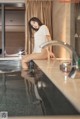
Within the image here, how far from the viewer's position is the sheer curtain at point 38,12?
623cm

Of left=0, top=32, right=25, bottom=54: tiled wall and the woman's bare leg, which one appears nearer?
the woman's bare leg

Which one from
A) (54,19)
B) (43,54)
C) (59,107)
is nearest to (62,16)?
(54,19)

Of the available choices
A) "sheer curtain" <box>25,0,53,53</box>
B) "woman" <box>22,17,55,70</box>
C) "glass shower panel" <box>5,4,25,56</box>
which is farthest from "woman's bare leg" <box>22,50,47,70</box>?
"glass shower panel" <box>5,4,25,56</box>

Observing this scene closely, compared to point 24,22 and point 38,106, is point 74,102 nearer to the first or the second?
point 38,106

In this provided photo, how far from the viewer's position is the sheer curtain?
6.23 meters

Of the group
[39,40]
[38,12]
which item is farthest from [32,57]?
[38,12]

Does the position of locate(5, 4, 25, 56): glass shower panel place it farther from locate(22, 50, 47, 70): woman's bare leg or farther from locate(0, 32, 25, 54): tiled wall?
locate(22, 50, 47, 70): woman's bare leg

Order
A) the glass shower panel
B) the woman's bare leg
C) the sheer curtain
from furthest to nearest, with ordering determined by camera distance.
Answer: the glass shower panel < the sheer curtain < the woman's bare leg

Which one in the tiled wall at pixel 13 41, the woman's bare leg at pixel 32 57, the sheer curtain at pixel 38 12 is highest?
the sheer curtain at pixel 38 12

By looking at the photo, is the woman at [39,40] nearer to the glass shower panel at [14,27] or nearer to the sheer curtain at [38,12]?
the sheer curtain at [38,12]

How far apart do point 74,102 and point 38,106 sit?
206mm

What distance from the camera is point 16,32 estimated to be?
7.08 metres

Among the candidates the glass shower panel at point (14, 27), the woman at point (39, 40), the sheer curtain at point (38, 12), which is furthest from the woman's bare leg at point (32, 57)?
the glass shower panel at point (14, 27)

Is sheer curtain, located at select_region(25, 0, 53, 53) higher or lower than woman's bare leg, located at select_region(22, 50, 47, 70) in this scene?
higher
